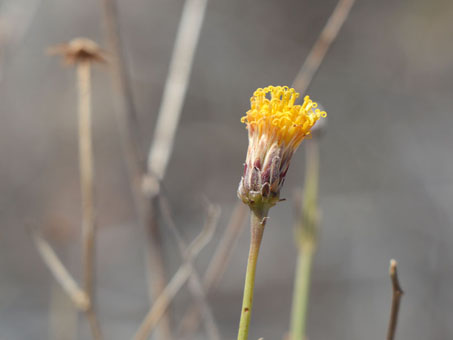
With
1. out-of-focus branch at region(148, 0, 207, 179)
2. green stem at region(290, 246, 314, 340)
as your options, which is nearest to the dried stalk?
out-of-focus branch at region(148, 0, 207, 179)

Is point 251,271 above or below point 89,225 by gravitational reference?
below

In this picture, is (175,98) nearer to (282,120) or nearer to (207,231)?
(207,231)

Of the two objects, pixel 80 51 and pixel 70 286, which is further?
pixel 80 51

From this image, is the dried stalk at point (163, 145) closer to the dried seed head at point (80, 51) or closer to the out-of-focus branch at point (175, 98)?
the out-of-focus branch at point (175, 98)

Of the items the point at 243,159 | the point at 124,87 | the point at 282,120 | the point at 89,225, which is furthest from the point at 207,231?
the point at 243,159

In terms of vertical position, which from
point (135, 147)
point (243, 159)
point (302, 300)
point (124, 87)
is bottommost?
point (302, 300)

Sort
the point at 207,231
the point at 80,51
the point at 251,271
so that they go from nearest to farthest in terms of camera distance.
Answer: the point at 251,271 < the point at 207,231 < the point at 80,51

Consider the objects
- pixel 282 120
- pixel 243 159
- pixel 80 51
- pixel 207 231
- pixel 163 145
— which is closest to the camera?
pixel 282 120
